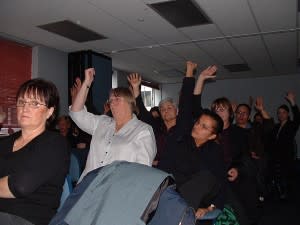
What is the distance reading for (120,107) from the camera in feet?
6.93

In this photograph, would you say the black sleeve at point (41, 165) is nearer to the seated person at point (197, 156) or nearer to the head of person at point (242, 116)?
the seated person at point (197, 156)

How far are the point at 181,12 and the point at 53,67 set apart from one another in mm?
3107

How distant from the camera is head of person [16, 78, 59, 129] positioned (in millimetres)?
1345

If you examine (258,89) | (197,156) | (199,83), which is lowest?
(197,156)

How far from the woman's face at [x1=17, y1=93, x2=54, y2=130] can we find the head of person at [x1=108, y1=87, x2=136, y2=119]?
76 centimetres

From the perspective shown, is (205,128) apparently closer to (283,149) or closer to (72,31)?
(283,149)

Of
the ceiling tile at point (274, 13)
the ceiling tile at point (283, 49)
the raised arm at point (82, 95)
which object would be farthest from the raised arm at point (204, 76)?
the ceiling tile at point (283, 49)

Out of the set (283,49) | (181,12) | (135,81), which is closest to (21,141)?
(135,81)

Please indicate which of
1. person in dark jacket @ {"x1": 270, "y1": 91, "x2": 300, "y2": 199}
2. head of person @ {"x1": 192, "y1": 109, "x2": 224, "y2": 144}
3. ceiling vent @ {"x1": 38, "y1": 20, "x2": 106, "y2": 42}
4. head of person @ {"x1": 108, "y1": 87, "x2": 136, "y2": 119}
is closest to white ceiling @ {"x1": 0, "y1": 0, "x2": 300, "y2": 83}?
ceiling vent @ {"x1": 38, "y1": 20, "x2": 106, "y2": 42}

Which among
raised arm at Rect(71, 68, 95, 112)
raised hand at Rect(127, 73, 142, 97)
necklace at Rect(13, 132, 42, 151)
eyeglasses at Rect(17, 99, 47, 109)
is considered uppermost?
raised hand at Rect(127, 73, 142, 97)

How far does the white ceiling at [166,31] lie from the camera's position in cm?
394

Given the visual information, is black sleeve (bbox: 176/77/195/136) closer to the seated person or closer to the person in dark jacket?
the seated person

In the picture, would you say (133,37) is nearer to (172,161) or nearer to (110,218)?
(172,161)

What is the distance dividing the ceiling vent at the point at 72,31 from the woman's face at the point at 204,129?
3155 millimetres
